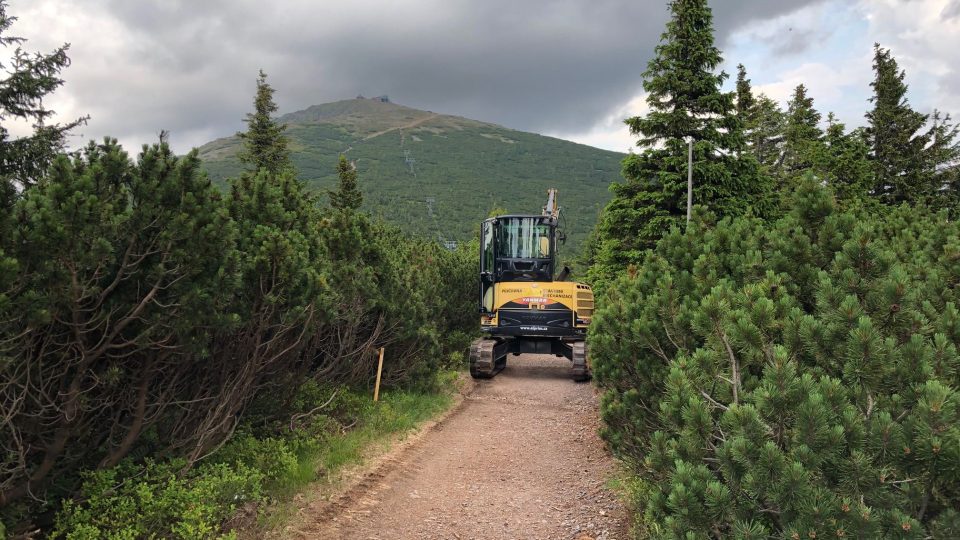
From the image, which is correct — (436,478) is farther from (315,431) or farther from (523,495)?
(315,431)

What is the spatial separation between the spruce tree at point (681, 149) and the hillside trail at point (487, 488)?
34.0ft

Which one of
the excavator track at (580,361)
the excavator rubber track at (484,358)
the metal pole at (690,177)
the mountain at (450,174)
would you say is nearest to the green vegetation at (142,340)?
the excavator rubber track at (484,358)

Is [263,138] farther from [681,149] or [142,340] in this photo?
[142,340]

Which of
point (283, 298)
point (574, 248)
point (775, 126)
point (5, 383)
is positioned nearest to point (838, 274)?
point (283, 298)

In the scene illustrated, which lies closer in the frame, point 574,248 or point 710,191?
point 710,191

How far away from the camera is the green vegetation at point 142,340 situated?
3562mm

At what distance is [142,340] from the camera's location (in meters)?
4.10

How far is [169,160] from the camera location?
4.25 metres

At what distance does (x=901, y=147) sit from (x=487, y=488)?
31.0 m

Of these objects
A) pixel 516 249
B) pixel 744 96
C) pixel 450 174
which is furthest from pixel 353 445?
pixel 450 174

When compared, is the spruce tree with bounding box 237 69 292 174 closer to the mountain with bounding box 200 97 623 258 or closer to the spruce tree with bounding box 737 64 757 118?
the spruce tree with bounding box 737 64 757 118

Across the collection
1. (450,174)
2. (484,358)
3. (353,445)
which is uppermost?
(450,174)

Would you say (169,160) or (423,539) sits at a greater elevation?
(169,160)

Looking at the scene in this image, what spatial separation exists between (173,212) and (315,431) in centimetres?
463
